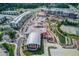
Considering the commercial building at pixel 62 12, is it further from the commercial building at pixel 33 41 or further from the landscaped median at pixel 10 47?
the landscaped median at pixel 10 47

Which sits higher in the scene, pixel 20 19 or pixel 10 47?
pixel 20 19

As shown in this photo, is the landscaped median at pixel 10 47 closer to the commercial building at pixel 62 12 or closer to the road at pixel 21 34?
the road at pixel 21 34

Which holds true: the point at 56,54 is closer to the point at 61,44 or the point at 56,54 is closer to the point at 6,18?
the point at 61,44

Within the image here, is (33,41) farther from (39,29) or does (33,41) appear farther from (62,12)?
(62,12)

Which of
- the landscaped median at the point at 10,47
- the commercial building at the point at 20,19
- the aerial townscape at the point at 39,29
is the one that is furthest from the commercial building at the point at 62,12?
the landscaped median at the point at 10,47

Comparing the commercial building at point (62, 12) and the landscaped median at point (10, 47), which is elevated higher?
the commercial building at point (62, 12)

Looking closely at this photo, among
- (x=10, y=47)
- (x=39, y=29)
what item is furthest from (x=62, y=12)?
(x=10, y=47)

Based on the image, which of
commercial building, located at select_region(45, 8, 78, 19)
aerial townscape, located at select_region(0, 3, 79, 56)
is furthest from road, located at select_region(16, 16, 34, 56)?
commercial building, located at select_region(45, 8, 78, 19)
